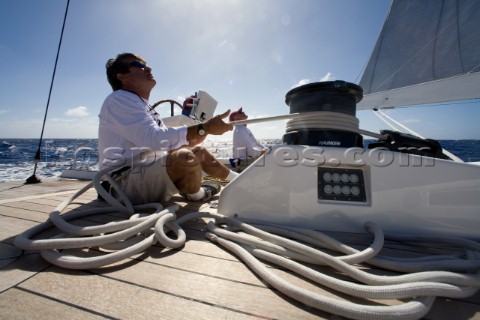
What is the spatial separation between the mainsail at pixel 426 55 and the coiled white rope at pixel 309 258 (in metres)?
2.95

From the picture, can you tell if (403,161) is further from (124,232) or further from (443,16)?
(443,16)

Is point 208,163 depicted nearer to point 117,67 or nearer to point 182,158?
point 182,158

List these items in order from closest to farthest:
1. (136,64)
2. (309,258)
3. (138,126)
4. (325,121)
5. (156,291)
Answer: (156,291) < (309,258) < (325,121) < (138,126) < (136,64)

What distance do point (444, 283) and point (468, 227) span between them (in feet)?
2.17

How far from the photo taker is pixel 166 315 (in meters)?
0.52

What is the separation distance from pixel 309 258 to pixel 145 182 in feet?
3.75

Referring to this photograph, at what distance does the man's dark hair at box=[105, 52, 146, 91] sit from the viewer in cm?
167

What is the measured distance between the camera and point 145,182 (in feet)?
4.81

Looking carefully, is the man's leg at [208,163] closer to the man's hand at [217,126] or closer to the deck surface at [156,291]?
the man's hand at [217,126]

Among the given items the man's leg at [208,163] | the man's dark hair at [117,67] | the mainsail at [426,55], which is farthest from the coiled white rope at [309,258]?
the mainsail at [426,55]

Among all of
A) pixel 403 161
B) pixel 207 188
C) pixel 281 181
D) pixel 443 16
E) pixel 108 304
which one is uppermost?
pixel 443 16

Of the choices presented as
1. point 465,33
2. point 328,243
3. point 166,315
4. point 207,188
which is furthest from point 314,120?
point 465,33

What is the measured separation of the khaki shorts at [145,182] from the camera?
1456 mm

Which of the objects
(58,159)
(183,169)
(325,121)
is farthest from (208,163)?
(58,159)
